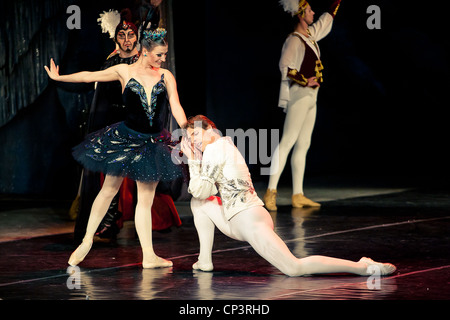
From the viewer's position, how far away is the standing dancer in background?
8.57 meters

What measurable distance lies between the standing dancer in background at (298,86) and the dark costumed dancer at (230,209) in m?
3.12

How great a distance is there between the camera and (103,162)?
19.5 feet

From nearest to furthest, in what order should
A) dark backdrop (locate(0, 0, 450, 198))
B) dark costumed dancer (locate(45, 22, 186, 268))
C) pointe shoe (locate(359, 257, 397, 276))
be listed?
pointe shoe (locate(359, 257, 397, 276)), dark costumed dancer (locate(45, 22, 186, 268)), dark backdrop (locate(0, 0, 450, 198))

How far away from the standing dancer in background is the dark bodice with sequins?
9.45 feet

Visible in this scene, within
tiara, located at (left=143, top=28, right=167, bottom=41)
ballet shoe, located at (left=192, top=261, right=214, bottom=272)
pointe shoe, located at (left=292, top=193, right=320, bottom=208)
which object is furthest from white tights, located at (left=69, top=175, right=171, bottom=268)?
pointe shoe, located at (left=292, top=193, right=320, bottom=208)

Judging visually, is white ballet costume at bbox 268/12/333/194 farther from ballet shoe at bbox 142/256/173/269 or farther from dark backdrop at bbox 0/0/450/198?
ballet shoe at bbox 142/256/173/269

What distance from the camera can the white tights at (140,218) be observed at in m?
5.79

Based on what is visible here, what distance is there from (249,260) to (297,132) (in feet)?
9.57

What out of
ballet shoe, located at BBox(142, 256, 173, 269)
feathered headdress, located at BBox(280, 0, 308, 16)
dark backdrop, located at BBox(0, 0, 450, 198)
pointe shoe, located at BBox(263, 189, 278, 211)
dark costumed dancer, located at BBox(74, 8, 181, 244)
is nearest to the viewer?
ballet shoe, located at BBox(142, 256, 173, 269)

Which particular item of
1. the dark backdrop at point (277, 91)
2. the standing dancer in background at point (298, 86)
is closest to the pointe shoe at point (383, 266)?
the standing dancer in background at point (298, 86)

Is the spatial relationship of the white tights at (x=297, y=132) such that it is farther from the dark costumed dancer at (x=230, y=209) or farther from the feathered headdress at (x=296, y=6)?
the dark costumed dancer at (x=230, y=209)

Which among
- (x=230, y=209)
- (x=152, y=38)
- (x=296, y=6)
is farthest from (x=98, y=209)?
(x=296, y=6)

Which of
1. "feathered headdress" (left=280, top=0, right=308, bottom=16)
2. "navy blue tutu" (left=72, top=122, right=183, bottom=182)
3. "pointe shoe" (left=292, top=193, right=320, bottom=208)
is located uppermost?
"feathered headdress" (left=280, top=0, right=308, bottom=16)
